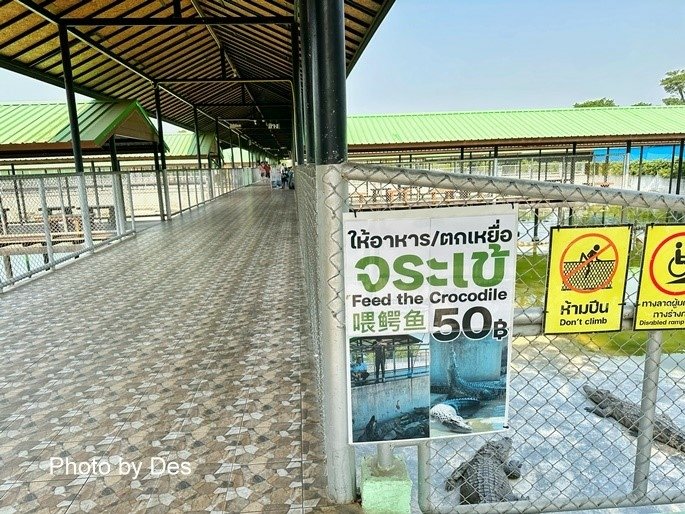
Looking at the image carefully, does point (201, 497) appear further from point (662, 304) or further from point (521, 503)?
point (662, 304)

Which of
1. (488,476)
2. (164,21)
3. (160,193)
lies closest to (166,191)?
(160,193)

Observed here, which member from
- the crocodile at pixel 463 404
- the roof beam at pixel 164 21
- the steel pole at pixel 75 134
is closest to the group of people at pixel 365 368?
the crocodile at pixel 463 404

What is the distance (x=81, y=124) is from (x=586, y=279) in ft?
43.7

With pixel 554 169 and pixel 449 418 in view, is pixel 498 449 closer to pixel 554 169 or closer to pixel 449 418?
pixel 449 418

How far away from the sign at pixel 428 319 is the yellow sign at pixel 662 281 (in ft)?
1.71

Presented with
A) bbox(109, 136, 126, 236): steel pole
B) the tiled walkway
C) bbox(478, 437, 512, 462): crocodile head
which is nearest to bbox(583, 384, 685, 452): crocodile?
bbox(478, 437, 512, 462): crocodile head

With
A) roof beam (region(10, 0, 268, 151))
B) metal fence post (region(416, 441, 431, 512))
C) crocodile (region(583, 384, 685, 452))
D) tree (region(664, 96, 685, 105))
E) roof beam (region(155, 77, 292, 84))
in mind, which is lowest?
crocodile (region(583, 384, 685, 452))

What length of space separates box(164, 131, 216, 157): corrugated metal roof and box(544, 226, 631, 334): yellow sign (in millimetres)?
25586

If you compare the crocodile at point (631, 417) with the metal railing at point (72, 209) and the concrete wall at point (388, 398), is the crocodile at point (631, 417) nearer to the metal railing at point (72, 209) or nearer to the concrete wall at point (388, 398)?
the concrete wall at point (388, 398)

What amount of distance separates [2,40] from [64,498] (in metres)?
9.64

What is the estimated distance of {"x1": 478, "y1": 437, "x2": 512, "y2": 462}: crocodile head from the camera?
423cm

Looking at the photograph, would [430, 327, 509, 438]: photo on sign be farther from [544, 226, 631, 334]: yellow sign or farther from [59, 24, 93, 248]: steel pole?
[59, 24, 93, 248]: steel pole

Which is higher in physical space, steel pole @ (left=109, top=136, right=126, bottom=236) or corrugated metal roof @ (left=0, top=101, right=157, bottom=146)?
corrugated metal roof @ (left=0, top=101, right=157, bottom=146)

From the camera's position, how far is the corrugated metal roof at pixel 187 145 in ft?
86.6
